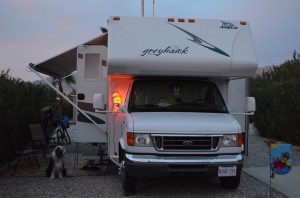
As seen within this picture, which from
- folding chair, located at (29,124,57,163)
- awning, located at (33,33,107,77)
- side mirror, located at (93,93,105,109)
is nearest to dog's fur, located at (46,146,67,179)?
side mirror, located at (93,93,105,109)

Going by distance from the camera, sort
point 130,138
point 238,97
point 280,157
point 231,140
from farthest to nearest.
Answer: point 238,97
point 231,140
point 130,138
point 280,157

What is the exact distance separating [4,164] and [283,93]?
29.4ft

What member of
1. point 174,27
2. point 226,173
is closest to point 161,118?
point 226,173

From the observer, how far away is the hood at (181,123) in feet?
21.1

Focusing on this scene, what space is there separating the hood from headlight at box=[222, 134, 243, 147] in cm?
10

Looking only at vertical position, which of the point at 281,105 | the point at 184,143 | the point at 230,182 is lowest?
the point at 230,182

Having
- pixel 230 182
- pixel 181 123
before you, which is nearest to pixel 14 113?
pixel 181 123

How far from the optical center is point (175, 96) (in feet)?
24.7

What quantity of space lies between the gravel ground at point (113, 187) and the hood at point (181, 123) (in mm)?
1289

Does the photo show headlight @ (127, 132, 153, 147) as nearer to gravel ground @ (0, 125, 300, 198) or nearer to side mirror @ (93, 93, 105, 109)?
gravel ground @ (0, 125, 300, 198)

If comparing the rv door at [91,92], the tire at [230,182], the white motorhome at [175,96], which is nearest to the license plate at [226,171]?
the white motorhome at [175,96]

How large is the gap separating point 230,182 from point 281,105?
23.3 ft

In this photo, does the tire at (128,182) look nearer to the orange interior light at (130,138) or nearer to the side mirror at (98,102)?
the orange interior light at (130,138)

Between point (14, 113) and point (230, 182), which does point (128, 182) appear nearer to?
point (230, 182)
